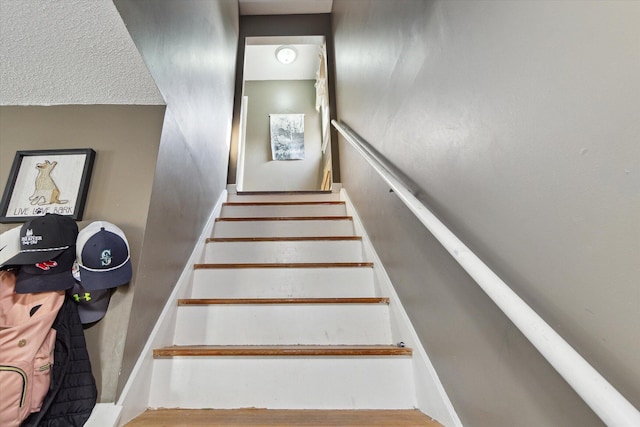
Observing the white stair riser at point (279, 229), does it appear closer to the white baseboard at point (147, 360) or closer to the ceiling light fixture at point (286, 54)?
the white baseboard at point (147, 360)

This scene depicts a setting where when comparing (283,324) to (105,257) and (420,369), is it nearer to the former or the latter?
(420,369)

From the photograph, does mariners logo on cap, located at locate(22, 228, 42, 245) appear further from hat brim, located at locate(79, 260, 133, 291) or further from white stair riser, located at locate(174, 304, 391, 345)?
white stair riser, located at locate(174, 304, 391, 345)

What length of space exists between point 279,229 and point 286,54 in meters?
3.41

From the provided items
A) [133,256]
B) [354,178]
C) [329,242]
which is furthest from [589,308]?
[354,178]

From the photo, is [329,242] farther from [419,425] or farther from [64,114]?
[64,114]

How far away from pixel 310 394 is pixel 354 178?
1623 millimetres

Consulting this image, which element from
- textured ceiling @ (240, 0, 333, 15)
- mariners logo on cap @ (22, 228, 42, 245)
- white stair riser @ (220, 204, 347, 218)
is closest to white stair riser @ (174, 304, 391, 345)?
mariners logo on cap @ (22, 228, 42, 245)

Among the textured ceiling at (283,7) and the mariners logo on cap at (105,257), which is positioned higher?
the textured ceiling at (283,7)

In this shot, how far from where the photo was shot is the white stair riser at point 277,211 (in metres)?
2.58

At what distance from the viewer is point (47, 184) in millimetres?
1153

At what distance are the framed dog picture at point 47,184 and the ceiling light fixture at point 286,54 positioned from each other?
4002 millimetres

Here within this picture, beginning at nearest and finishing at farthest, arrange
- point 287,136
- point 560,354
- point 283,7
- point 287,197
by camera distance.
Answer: point 560,354, point 287,197, point 283,7, point 287,136

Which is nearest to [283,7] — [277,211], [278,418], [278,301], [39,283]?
[277,211]

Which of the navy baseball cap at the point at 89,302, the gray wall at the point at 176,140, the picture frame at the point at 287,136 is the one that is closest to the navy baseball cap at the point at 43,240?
the navy baseball cap at the point at 89,302
